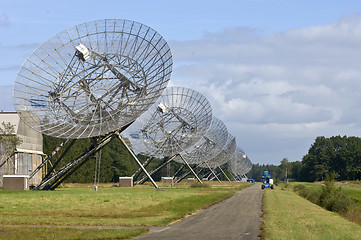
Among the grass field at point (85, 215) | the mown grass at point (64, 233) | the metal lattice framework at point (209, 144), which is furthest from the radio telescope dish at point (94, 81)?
the metal lattice framework at point (209, 144)

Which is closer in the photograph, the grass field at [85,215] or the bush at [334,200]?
the grass field at [85,215]

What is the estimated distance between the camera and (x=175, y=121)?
→ 96000 mm

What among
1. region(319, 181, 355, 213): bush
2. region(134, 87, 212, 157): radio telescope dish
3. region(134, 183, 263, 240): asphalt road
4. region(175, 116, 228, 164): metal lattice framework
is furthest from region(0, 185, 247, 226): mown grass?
region(175, 116, 228, 164): metal lattice framework

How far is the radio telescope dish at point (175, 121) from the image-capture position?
90625 millimetres

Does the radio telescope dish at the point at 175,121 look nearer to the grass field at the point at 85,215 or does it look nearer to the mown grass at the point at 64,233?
the grass field at the point at 85,215

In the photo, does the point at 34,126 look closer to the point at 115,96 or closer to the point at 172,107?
the point at 115,96

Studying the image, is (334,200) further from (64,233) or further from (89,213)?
(64,233)

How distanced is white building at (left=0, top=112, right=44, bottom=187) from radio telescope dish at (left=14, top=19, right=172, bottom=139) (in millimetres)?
26844

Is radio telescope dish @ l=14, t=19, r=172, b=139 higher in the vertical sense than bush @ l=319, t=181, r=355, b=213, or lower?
higher

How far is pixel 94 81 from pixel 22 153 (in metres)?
31.0

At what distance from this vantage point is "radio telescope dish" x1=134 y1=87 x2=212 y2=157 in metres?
90.6

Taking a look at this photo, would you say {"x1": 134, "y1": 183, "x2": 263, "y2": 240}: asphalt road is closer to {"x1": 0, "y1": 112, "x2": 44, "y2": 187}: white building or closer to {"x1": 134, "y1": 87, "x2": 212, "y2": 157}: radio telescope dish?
{"x1": 0, "y1": 112, "x2": 44, "y2": 187}: white building

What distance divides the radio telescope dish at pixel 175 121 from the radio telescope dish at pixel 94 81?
26.9m

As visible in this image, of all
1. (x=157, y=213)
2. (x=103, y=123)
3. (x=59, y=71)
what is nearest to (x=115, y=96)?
(x=103, y=123)
